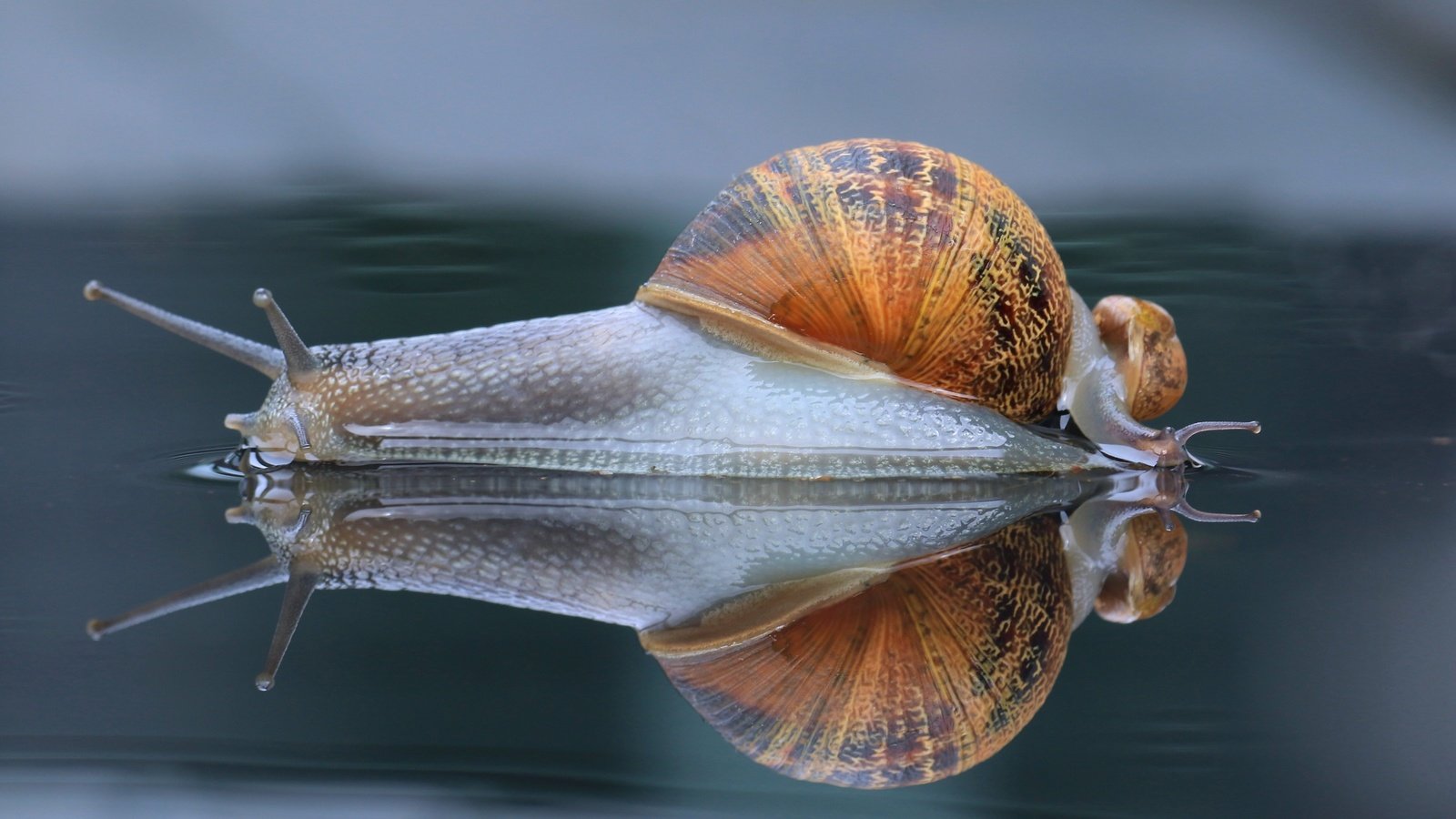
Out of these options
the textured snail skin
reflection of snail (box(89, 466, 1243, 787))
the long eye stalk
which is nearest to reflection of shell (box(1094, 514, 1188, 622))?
reflection of snail (box(89, 466, 1243, 787))

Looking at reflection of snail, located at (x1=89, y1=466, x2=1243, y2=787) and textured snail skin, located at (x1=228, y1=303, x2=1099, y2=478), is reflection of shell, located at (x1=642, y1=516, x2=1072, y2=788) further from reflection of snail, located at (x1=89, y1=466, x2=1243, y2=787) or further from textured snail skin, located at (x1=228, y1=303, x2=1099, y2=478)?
textured snail skin, located at (x1=228, y1=303, x2=1099, y2=478)

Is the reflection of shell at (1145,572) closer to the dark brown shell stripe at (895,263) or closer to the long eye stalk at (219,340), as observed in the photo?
the dark brown shell stripe at (895,263)

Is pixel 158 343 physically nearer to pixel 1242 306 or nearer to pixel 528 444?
pixel 528 444

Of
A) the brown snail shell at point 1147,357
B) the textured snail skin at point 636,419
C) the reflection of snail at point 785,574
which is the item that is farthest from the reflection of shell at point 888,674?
the brown snail shell at point 1147,357

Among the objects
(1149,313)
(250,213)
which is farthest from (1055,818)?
(250,213)

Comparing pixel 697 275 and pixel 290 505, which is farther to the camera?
pixel 697 275

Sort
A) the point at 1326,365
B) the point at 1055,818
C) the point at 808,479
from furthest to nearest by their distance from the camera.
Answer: the point at 1326,365 < the point at 808,479 < the point at 1055,818
